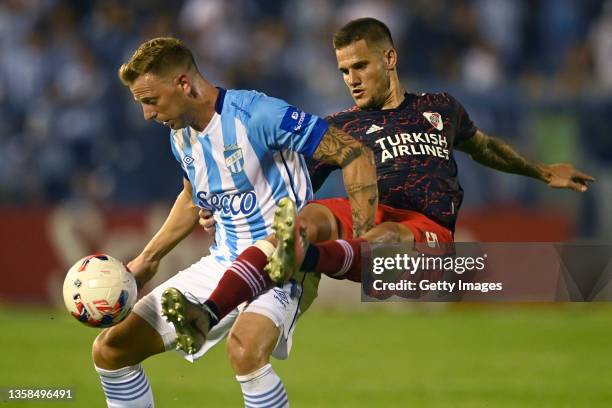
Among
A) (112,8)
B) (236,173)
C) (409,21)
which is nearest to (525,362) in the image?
(236,173)

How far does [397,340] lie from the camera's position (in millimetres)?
11680

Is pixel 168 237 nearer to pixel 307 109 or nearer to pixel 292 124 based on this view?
pixel 292 124

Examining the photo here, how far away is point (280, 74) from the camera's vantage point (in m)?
14.2

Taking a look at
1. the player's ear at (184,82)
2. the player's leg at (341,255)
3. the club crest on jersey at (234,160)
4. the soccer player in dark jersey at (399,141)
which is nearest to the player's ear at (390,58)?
the soccer player in dark jersey at (399,141)

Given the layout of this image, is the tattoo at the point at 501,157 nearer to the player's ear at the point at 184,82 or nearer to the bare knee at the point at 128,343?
the player's ear at the point at 184,82

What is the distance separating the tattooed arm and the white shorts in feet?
1.79

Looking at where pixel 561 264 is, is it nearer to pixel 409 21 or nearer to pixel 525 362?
pixel 525 362

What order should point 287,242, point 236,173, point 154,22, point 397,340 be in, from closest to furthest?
point 287,242
point 236,173
point 397,340
point 154,22

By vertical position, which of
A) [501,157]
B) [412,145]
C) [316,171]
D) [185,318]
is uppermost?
[501,157]

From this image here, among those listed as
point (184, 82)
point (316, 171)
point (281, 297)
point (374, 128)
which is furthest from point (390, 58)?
point (281, 297)

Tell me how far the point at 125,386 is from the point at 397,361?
4420mm

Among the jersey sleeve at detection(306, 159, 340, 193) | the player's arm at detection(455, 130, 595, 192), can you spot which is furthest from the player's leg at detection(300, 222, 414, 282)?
the player's arm at detection(455, 130, 595, 192)

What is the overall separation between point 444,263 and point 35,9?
988 centimetres

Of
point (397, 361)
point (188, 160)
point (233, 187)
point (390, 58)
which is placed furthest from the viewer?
point (397, 361)
